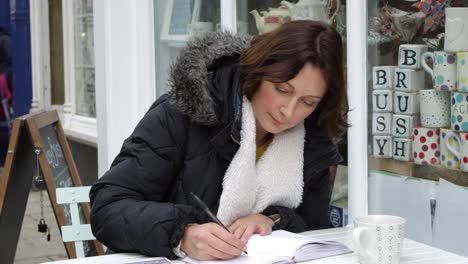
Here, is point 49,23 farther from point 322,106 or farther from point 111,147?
point 322,106

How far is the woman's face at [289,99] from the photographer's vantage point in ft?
6.87

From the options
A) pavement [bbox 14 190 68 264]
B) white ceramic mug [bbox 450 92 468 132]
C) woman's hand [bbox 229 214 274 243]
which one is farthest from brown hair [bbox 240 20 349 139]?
pavement [bbox 14 190 68 264]

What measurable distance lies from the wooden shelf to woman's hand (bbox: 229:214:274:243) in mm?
742

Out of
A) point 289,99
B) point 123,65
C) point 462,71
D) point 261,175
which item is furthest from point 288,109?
point 123,65

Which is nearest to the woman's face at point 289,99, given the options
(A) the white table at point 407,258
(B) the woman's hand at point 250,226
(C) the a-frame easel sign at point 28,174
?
(B) the woman's hand at point 250,226

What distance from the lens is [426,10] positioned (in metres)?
2.67

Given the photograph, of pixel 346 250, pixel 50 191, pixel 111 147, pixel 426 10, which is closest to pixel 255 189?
pixel 346 250

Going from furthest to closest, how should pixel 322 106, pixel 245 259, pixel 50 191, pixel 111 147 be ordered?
pixel 111 147
pixel 50 191
pixel 322 106
pixel 245 259

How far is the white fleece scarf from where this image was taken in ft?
7.13

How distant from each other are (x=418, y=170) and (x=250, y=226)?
0.88m

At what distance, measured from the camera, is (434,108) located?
105 inches

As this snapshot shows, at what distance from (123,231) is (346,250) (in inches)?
22.1

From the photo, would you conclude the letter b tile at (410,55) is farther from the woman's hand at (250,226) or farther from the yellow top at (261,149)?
the woman's hand at (250,226)

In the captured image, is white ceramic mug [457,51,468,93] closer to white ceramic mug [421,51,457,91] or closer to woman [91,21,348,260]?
white ceramic mug [421,51,457,91]
